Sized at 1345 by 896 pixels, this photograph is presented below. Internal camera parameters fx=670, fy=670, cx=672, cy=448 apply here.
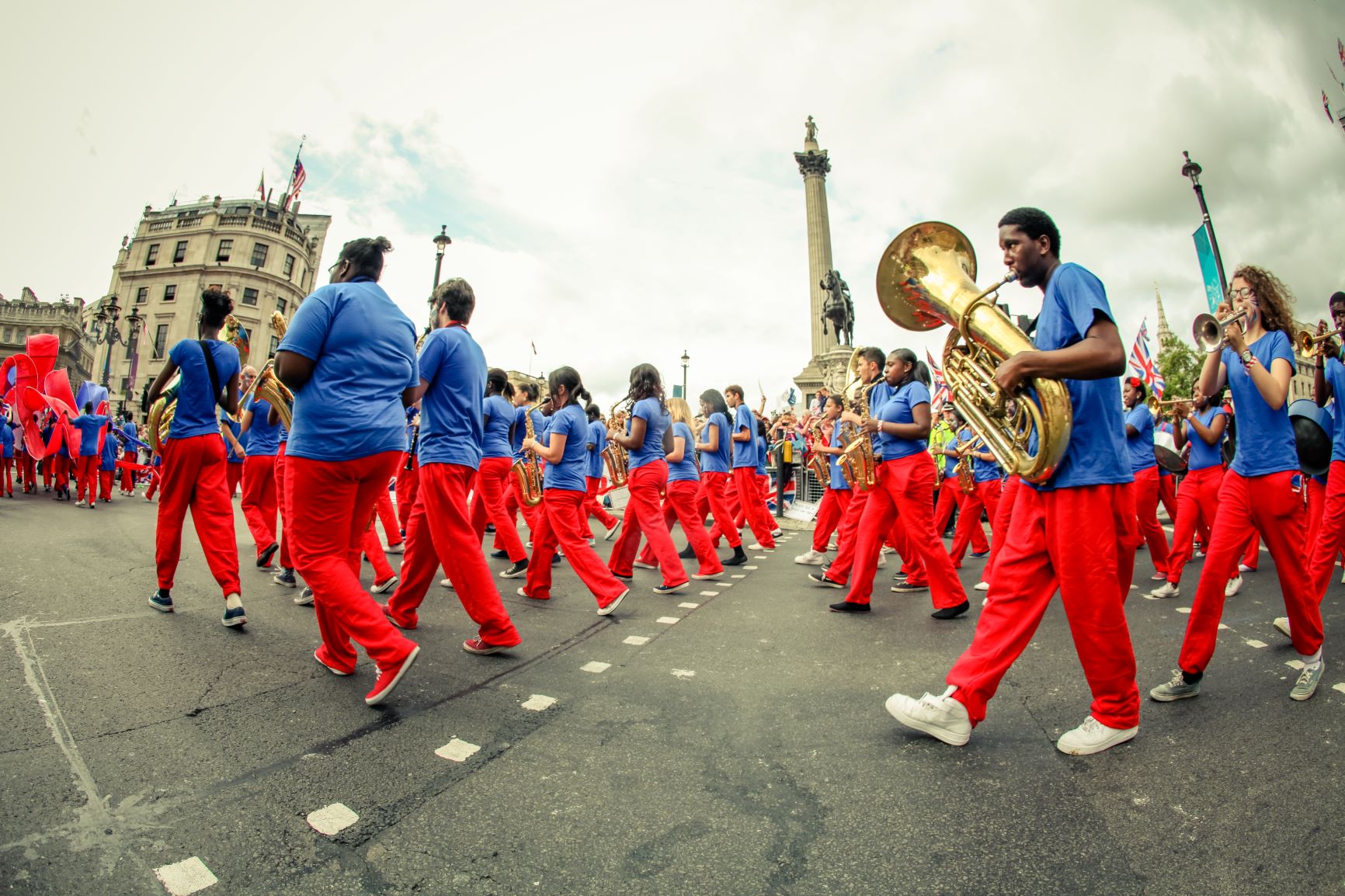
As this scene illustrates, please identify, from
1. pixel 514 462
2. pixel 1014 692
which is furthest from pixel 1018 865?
pixel 514 462

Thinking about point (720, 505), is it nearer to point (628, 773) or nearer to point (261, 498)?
point (261, 498)

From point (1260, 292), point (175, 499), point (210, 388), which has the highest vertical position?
point (1260, 292)

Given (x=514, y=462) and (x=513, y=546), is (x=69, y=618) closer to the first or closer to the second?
(x=513, y=546)

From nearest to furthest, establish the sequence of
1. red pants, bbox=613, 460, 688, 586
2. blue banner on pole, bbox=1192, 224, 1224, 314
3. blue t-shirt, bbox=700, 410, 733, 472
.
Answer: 1. red pants, bbox=613, 460, 688, 586
2. blue t-shirt, bbox=700, 410, 733, 472
3. blue banner on pole, bbox=1192, 224, 1224, 314

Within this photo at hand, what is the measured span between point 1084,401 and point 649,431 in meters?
3.98

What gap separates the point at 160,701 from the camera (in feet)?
9.42

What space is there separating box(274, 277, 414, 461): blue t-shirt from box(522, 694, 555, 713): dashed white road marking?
137 cm

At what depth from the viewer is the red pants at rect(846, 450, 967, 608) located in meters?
5.23

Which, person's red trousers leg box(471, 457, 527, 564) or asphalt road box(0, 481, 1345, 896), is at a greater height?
person's red trousers leg box(471, 457, 527, 564)

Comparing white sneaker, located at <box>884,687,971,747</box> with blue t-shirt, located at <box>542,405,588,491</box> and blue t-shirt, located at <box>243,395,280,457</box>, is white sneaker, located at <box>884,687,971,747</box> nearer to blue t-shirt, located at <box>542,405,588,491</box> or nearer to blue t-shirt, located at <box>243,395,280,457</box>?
blue t-shirt, located at <box>542,405,588,491</box>

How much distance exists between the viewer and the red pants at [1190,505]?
5.56 meters

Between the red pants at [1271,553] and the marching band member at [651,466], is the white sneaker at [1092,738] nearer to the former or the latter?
the red pants at [1271,553]

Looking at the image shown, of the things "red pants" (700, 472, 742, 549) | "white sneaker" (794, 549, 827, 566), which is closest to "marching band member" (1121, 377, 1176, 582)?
"white sneaker" (794, 549, 827, 566)

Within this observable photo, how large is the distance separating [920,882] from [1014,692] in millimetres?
1899
